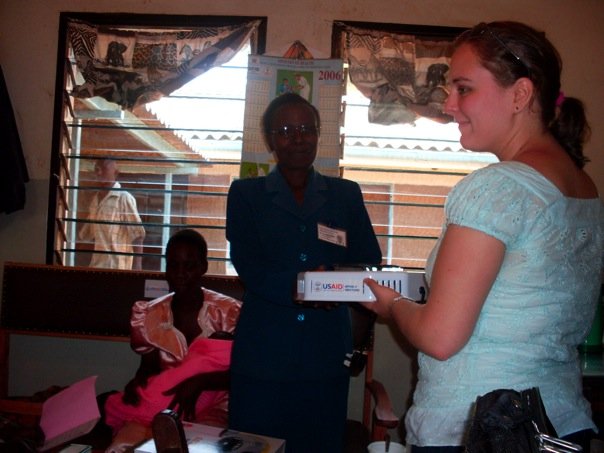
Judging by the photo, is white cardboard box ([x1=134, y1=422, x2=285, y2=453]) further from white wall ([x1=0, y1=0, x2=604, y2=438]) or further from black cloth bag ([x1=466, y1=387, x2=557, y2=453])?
white wall ([x1=0, y1=0, x2=604, y2=438])

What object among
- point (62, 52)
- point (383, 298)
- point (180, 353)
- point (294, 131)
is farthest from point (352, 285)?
point (62, 52)

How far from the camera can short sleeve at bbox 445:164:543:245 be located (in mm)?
1048

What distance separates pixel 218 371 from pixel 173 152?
1661mm

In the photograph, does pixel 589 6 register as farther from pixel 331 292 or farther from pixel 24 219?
pixel 24 219

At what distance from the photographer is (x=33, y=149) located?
392cm

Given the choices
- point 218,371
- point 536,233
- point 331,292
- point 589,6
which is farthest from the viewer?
point 589,6

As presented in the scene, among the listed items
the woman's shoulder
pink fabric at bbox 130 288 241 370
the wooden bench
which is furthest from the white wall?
the woman's shoulder

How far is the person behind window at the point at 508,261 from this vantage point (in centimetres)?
106

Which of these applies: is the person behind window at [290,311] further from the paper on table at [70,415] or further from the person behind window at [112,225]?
the person behind window at [112,225]

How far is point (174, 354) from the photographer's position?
117 inches

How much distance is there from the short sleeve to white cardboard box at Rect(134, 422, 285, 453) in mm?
825

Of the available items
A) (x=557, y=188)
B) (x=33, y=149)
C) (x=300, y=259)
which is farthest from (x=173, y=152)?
(x=557, y=188)

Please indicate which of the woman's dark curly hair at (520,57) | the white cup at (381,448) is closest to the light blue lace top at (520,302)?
the woman's dark curly hair at (520,57)

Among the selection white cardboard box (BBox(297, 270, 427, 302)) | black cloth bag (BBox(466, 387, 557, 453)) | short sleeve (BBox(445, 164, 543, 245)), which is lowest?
black cloth bag (BBox(466, 387, 557, 453))
